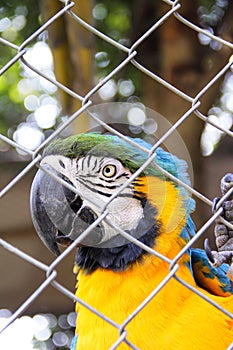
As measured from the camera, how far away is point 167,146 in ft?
6.27

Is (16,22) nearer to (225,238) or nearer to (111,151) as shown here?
(111,151)

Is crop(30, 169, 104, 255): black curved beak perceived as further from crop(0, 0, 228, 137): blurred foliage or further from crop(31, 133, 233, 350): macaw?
crop(0, 0, 228, 137): blurred foliage

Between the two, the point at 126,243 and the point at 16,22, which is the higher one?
the point at 16,22

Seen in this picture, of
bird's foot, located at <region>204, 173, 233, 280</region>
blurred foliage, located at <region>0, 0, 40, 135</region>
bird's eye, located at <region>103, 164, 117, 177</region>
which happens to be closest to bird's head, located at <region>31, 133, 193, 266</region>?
bird's eye, located at <region>103, 164, 117, 177</region>

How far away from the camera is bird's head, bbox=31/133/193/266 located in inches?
49.1

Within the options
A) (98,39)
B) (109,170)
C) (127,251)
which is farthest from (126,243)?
(98,39)

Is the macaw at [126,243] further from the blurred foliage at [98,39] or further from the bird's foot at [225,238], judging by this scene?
the blurred foliage at [98,39]

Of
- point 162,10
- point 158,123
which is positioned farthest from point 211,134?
point 162,10

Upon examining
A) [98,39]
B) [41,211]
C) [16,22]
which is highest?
[98,39]

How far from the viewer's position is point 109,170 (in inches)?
52.1

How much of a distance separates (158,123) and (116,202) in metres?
1.43

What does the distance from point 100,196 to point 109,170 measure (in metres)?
0.06

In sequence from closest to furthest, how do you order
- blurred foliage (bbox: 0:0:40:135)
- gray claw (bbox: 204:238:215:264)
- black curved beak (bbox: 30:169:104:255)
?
gray claw (bbox: 204:238:215:264), black curved beak (bbox: 30:169:104:255), blurred foliage (bbox: 0:0:40:135)

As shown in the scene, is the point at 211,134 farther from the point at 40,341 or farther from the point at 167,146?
the point at 40,341
